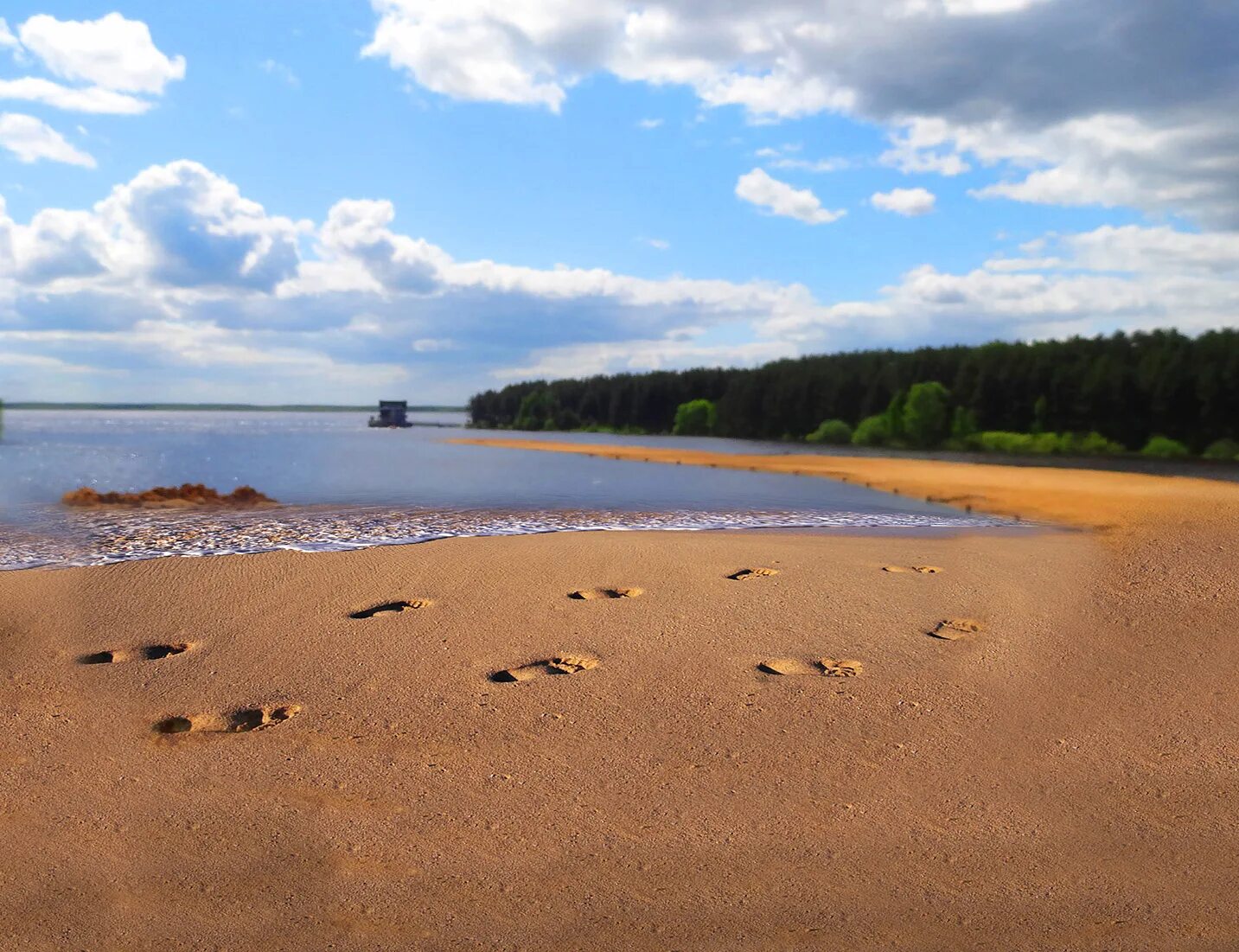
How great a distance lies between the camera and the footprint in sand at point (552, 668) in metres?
7.34

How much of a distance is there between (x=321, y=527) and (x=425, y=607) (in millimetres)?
Result: 8345

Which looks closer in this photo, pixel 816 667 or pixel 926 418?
pixel 816 667

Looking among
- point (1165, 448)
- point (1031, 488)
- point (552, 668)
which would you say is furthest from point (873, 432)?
point (552, 668)

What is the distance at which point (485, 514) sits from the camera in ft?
64.3

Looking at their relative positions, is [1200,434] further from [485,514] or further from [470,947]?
[470,947]

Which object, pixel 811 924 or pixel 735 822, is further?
pixel 735 822

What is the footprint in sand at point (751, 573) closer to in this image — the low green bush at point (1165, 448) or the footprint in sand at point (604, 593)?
the footprint in sand at point (604, 593)

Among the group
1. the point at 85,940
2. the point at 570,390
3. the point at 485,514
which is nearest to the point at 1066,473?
the point at 485,514

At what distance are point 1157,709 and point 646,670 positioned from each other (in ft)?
11.6

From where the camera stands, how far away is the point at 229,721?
21.5 feet

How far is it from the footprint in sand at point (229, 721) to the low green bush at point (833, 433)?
90.2 m

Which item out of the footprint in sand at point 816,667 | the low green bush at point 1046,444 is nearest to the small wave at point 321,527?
the footprint in sand at point 816,667

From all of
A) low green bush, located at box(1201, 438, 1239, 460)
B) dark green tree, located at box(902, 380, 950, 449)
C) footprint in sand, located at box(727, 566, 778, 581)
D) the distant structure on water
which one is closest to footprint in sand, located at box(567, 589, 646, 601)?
footprint in sand, located at box(727, 566, 778, 581)

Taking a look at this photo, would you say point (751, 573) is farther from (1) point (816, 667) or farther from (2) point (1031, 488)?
(2) point (1031, 488)
